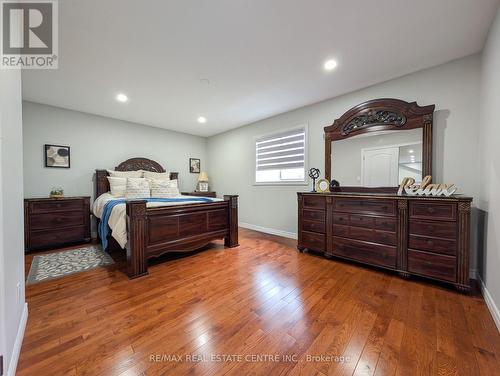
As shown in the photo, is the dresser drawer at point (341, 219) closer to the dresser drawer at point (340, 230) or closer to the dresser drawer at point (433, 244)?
the dresser drawer at point (340, 230)

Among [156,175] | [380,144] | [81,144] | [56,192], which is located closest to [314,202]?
[380,144]

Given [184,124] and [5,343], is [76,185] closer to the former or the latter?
[184,124]

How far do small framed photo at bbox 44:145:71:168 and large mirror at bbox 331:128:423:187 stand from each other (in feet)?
15.6

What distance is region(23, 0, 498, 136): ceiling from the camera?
166 centimetres

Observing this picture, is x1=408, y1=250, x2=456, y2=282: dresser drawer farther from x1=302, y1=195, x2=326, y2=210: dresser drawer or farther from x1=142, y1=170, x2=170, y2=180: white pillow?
x1=142, y1=170, x2=170, y2=180: white pillow

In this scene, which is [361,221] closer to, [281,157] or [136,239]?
[281,157]

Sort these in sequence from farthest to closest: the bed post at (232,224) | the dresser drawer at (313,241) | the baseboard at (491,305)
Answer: the bed post at (232,224), the dresser drawer at (313,241), the baseboard at (491,305)

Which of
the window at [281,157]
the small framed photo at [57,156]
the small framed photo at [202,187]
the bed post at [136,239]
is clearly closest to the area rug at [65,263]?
the bed post at [136,239]

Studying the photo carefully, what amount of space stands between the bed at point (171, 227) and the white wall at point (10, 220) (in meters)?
0.90

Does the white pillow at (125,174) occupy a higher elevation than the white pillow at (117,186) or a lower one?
higher

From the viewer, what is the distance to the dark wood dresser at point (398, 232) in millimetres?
1984

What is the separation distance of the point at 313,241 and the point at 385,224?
968 mm

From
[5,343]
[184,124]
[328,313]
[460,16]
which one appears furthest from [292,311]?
[184,124]

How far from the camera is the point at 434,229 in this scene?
82.6 inches
